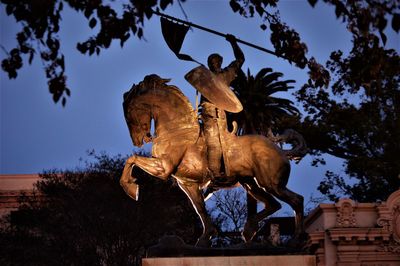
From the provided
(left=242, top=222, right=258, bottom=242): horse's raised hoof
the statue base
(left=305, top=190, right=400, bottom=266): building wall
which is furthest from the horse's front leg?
(left=305, top=190, right=400, bottom=266): building wall

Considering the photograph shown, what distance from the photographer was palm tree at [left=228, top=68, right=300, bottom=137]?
37344mm

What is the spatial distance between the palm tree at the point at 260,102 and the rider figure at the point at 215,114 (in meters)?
22.3

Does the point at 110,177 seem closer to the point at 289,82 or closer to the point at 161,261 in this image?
the point at 289,82

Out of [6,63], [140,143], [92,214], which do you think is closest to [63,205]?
[92,214]

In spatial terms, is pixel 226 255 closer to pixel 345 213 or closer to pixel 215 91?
pixel 215 91

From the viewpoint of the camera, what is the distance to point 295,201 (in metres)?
13.0

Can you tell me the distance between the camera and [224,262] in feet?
40.3

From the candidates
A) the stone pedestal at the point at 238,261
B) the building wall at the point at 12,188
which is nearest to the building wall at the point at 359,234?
the building wall at the point at 12,188

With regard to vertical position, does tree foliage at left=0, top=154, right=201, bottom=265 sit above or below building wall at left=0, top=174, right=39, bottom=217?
below

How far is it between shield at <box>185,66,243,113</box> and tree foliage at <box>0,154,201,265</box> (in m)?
20.4

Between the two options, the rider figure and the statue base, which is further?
the rider figure

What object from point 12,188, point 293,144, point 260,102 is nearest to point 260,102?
point 260,102

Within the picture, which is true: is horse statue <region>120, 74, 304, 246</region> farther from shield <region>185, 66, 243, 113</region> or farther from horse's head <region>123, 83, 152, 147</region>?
shield <region>185, 66, 243, 113</region>

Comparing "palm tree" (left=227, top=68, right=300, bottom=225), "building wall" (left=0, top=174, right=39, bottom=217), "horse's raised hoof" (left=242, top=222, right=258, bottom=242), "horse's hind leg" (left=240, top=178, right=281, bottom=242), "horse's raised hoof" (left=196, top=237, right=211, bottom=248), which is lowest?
"horse's raised hoof" (left=196, top=237, right=211, bottom=248)
